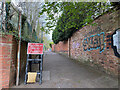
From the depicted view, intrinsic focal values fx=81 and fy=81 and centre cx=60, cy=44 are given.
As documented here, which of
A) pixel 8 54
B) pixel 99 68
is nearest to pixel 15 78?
pixel 8 54

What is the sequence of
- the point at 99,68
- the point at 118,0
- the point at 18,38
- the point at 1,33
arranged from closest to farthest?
the point at 1,33 < the point at 18,38 < the point at 118,0 < the point at 99,68

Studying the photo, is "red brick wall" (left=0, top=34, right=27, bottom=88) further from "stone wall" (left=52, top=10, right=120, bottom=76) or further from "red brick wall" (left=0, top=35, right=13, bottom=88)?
"stone wall" (left=52, top=10, right=120, bottom=76)

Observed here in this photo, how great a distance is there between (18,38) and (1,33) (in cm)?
63

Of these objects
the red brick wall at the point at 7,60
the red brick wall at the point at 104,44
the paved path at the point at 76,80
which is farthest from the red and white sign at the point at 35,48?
the red brick wall at the point at 104,44

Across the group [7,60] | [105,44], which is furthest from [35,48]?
[105,44]

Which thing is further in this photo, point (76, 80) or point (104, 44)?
point (104, 44)

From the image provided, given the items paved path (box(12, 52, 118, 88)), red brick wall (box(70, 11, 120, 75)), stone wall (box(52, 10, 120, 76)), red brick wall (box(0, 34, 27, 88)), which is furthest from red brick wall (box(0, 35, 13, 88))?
red brick wall (box(70, 11, 120, 75))

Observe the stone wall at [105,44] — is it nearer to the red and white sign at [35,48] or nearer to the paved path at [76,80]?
the paved path at [76,80]

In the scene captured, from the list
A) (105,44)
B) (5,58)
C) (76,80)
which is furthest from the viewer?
(105,44)

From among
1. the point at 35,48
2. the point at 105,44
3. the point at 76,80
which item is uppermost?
the point at 105,44

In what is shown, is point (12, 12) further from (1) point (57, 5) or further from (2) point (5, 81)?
(2) point (5, 81)

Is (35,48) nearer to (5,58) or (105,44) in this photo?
(5,58)

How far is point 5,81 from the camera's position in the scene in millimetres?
2764

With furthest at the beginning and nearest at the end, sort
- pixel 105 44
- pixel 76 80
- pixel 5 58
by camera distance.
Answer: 1. pixel 105 44
2. pixel 76 80
3. pixel 5 58
